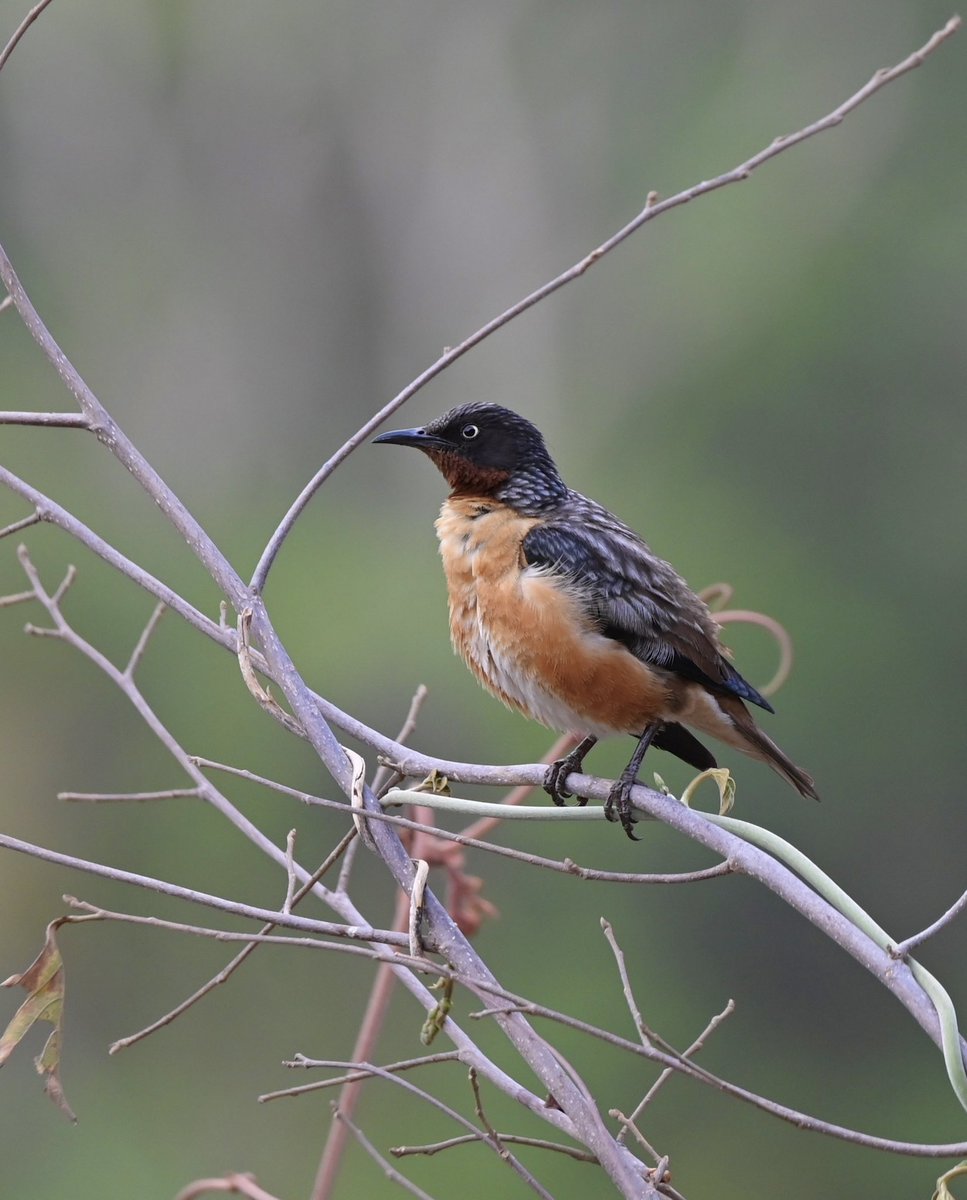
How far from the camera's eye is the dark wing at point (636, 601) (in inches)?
124

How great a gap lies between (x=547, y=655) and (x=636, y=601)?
0.27 meters

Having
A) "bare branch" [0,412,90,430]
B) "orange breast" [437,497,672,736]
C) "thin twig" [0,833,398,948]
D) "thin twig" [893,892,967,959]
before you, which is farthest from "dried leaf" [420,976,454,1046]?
"orange breast" [437,497,672,736]

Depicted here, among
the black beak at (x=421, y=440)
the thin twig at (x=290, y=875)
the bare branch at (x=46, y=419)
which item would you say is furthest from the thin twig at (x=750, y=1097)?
the black beak at (x=421, y=440)

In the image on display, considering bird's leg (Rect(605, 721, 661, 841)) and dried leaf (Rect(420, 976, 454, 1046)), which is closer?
dried leaf (Rect(420, 976, 454, 1046))

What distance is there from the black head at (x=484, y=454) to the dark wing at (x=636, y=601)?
16cm

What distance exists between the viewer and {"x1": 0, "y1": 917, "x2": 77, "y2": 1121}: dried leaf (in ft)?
5.82

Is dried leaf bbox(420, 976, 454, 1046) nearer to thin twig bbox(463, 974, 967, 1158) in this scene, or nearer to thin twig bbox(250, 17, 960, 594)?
thin twig bbox(463, 974, 967, 1158)

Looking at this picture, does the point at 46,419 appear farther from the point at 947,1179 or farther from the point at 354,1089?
the point at 947,1179

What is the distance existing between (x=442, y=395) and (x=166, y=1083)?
29.5 ft

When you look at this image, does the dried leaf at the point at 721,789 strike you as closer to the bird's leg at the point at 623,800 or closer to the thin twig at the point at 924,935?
the bird's leg at the point at 623,800

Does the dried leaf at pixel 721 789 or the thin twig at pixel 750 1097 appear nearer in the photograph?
the thin twig at pixel 750 1097

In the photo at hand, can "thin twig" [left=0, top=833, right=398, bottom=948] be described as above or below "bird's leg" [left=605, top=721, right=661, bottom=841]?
above

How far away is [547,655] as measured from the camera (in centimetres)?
304

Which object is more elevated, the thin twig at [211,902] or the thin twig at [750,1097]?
the thin twig at [211,902]
